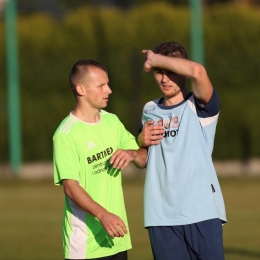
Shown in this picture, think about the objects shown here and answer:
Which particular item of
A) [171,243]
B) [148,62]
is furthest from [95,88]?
[171,243]

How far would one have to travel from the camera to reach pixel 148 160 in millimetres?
5551

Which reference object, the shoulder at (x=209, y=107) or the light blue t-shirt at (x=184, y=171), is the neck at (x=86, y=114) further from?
the shoulder at (x=209, y=107)

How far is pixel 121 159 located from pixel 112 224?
1.59 ft

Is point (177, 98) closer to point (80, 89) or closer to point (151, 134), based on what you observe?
point (151, 134)

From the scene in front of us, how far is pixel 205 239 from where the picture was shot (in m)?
5.35

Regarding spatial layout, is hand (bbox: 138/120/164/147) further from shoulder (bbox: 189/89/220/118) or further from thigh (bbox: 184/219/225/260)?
thigh (bbox: 184/219/225/260)

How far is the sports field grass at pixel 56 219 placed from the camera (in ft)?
33.4

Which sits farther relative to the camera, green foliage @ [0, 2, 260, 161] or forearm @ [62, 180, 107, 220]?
green foliage @ [0, 2, 260, 161]

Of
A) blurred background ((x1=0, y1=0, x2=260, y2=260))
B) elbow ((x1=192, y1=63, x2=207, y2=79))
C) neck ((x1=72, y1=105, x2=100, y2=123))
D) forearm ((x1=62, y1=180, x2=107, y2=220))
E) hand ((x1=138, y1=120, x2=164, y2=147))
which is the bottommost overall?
forearm ((x1=62, y1=180, x2=107, y2=220))

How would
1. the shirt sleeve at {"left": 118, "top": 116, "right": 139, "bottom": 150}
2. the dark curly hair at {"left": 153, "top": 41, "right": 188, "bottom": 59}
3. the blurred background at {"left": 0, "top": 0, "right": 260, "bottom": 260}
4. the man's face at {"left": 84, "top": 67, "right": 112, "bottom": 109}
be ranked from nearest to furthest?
the dark curly hair at {"left": 153, "top": 41, "right": 188, "bottom": 59} → the man's face at {"left": 84, "top": 67, "right": 112, "bottom": 109} → the shirt sleeve at {"left": 118, "top": 116, "right": 139, "bottom": 150} → the blurred background at {"left": 0, "top": 0, "right": 260, "bottom": 260}

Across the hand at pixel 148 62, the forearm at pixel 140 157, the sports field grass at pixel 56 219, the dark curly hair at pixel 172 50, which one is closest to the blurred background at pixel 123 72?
the sports field grass at pixel 56 219

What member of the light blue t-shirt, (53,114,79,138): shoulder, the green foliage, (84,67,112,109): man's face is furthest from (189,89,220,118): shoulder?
the green foliage

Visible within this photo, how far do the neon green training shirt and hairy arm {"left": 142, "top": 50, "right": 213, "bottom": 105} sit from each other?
63cm

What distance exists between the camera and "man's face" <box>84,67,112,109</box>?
220 inches
